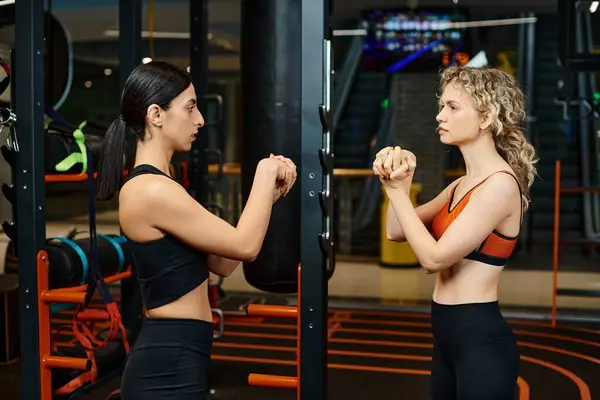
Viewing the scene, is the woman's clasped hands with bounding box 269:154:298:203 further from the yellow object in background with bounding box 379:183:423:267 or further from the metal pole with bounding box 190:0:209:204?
the yellow object in background with bounding box 379:183:423:267

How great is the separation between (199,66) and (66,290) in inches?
72.6

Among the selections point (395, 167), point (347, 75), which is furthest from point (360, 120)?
point (395, 167)

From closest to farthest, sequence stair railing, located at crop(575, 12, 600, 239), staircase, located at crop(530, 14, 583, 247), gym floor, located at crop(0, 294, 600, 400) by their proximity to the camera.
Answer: gym floor, located at crop(0, 294, 600, 400) < stair railing, located at crop(575, 12, 600, 239) < staircase, located at crop(530, 14, 583, 247)

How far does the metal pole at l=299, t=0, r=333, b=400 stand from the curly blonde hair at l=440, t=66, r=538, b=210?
39 cm

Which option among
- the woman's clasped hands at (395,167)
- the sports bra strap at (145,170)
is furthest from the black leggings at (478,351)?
the sports bra strap at (145,170)

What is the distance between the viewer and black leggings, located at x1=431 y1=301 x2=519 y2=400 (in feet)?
5.96

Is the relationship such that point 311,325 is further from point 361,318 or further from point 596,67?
point 596,67

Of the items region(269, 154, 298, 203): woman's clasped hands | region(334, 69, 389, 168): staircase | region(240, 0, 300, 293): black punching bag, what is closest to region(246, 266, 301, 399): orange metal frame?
region(240, 0, 300, 293): black punching bag

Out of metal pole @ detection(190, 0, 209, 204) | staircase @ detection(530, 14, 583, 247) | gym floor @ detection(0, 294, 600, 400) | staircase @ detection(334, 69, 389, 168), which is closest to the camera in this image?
gym floor @ detection(0, 294, 600, 400)

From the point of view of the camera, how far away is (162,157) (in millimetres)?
1753

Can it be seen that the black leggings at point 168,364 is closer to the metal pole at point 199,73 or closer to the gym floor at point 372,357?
the gym floor at point 372,357

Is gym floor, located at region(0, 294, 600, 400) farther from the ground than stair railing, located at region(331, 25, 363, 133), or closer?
closer

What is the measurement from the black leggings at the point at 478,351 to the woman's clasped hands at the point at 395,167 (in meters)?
0.37

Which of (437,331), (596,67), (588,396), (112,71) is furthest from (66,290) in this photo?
(112,71)
